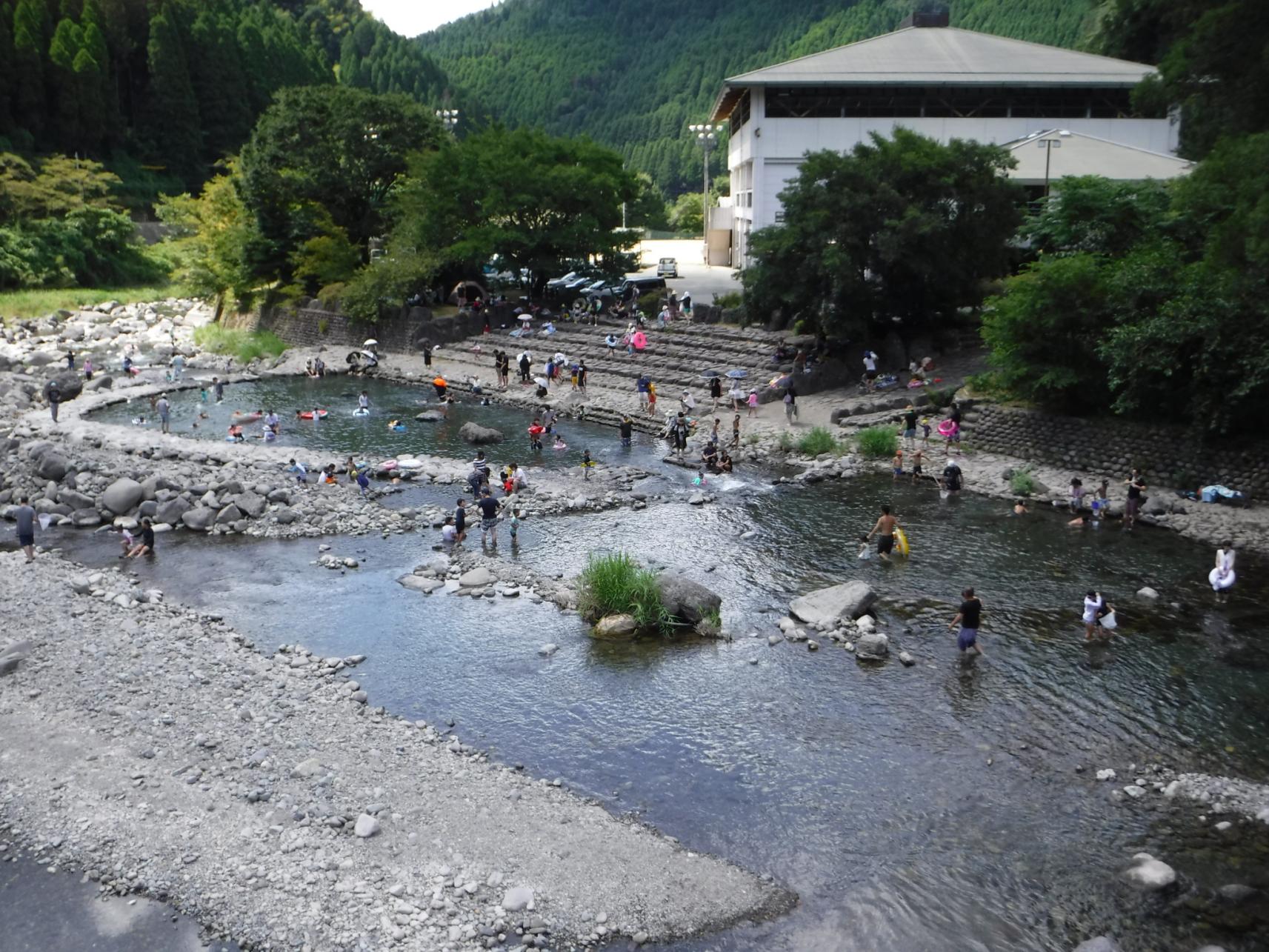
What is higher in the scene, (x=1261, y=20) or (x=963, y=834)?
(x=1261, y=20)

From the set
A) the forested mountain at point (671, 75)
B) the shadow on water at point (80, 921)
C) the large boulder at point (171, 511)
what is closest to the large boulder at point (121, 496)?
the large boulder at point (171, 511)

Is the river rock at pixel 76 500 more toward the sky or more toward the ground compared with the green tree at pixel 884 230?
more toward the ground

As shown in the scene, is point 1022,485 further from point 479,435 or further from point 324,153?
point 324,153

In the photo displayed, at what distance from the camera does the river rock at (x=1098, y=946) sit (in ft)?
37.7

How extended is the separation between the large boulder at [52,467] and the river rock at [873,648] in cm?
2300

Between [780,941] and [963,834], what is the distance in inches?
136

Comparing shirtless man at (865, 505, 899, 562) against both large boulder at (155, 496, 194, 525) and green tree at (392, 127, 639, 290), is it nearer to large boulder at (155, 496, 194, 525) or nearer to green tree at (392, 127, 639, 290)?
large boulder at (155, 496, 194, 525)

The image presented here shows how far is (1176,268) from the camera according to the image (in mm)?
28938

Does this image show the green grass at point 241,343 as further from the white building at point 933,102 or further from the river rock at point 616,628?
the river rock at point 616,628

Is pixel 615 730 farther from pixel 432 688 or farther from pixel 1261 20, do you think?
pixel 1261 20

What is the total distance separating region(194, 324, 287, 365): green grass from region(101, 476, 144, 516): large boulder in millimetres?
26512

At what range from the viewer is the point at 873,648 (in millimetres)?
19188

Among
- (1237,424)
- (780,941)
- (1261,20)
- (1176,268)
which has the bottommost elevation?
(780,941)

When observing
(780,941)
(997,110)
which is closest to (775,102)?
(997,110)
